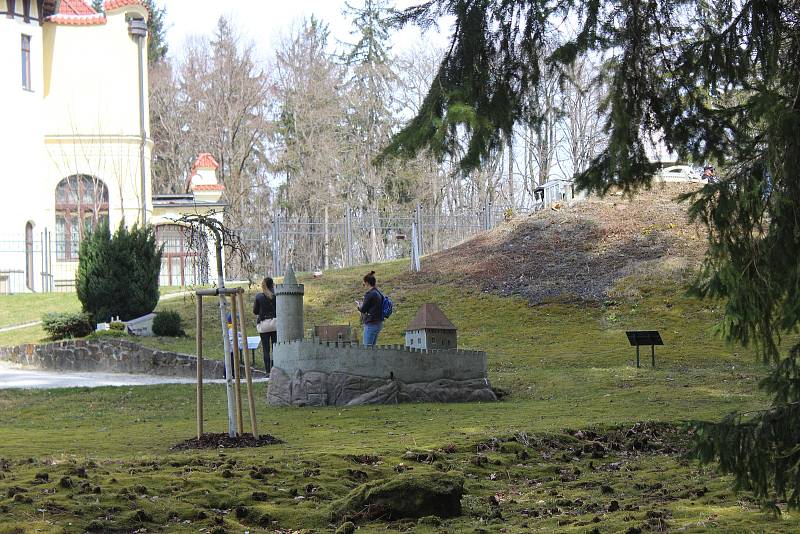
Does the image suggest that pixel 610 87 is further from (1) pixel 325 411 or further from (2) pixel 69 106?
(2) pixel 69 106

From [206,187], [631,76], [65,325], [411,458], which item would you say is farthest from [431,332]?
[206,187]

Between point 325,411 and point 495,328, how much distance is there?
11312mm

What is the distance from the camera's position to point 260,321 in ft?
64.4

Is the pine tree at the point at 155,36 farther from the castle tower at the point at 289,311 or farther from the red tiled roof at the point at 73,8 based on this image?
the castle tower at the point at 289,311

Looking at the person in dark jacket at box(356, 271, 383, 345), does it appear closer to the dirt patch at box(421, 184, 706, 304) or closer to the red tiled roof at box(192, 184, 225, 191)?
the dirt patch at box(421, 184, 706, 304)

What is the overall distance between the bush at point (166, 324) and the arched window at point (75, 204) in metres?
15.3

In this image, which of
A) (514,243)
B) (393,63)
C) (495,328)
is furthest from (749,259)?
(393,63)

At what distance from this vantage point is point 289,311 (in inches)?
677

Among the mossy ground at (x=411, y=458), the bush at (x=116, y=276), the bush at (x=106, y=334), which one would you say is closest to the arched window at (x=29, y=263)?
the bush at (x=116, y=276)

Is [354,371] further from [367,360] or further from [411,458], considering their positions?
[411,458]

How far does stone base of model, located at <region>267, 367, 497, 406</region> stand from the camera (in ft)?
54.8

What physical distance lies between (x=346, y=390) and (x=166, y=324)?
31.9 feet

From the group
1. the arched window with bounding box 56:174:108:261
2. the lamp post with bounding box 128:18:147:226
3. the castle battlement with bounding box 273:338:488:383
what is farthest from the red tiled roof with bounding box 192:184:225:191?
the castle battlement with bounding box 273:338:488:383

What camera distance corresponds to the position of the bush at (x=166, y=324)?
2531 centimetres
